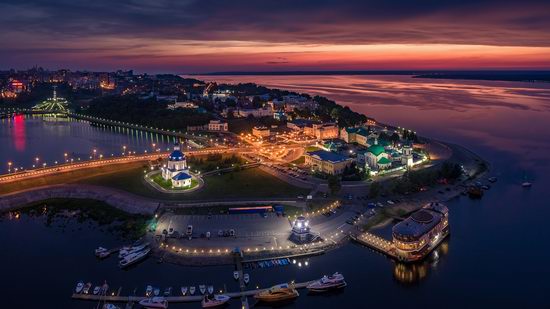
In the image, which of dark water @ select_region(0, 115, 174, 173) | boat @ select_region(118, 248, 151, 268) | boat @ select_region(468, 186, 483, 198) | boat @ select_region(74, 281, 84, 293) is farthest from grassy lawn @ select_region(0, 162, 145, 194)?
boat @ select_region(468, 186, 483, 198)

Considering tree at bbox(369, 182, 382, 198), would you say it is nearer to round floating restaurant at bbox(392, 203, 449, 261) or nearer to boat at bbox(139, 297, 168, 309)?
round floating restaurant at bbox(392, 203, 449, 261)

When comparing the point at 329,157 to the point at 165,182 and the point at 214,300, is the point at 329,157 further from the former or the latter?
the point at 214,300

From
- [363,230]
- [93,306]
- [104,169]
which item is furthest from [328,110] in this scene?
[93,306]

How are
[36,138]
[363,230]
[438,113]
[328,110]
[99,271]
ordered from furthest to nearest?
[438,113] → [328,110] → [36,138] → [363,230] → [99,271]

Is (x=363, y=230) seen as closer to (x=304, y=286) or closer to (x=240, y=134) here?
(x=304, y=286)

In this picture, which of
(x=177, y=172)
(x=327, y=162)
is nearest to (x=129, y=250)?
(x=177, y=172)

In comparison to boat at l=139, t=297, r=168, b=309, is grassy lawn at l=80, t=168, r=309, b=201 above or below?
above
